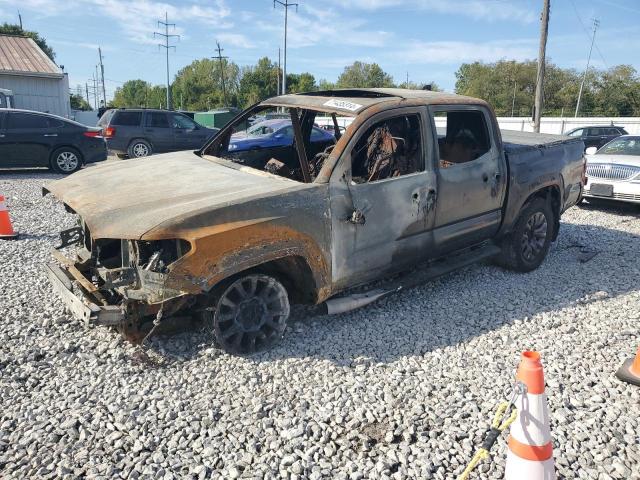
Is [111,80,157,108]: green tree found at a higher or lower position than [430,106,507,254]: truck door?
higher

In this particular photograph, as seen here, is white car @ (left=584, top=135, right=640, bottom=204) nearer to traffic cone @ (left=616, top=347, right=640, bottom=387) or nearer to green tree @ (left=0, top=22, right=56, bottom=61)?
traffic cone @ (left=616, top=347, right=640, bottom=387)

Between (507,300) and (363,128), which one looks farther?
(507,300)

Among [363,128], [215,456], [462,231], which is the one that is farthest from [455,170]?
[215,456]

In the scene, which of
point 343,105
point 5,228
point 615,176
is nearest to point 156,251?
point 343,105

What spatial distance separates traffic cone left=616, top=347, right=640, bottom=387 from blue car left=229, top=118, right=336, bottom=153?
330 centimetres

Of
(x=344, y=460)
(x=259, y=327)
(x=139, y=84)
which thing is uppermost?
(x=139, y=84)

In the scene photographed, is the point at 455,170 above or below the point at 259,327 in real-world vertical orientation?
above

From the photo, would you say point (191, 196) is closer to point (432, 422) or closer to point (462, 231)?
point (432, 422)

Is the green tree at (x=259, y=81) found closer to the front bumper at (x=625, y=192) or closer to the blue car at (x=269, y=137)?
the blue car at (x=269, y=137)

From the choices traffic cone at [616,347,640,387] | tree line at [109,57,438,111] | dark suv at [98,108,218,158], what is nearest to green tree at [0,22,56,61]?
tree line at [109,57,438,111]

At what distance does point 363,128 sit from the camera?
13.0ft

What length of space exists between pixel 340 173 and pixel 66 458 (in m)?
2.53

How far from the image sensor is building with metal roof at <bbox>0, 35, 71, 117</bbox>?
2445 centimetres

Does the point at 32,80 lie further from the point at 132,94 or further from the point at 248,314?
the point at 132,94
